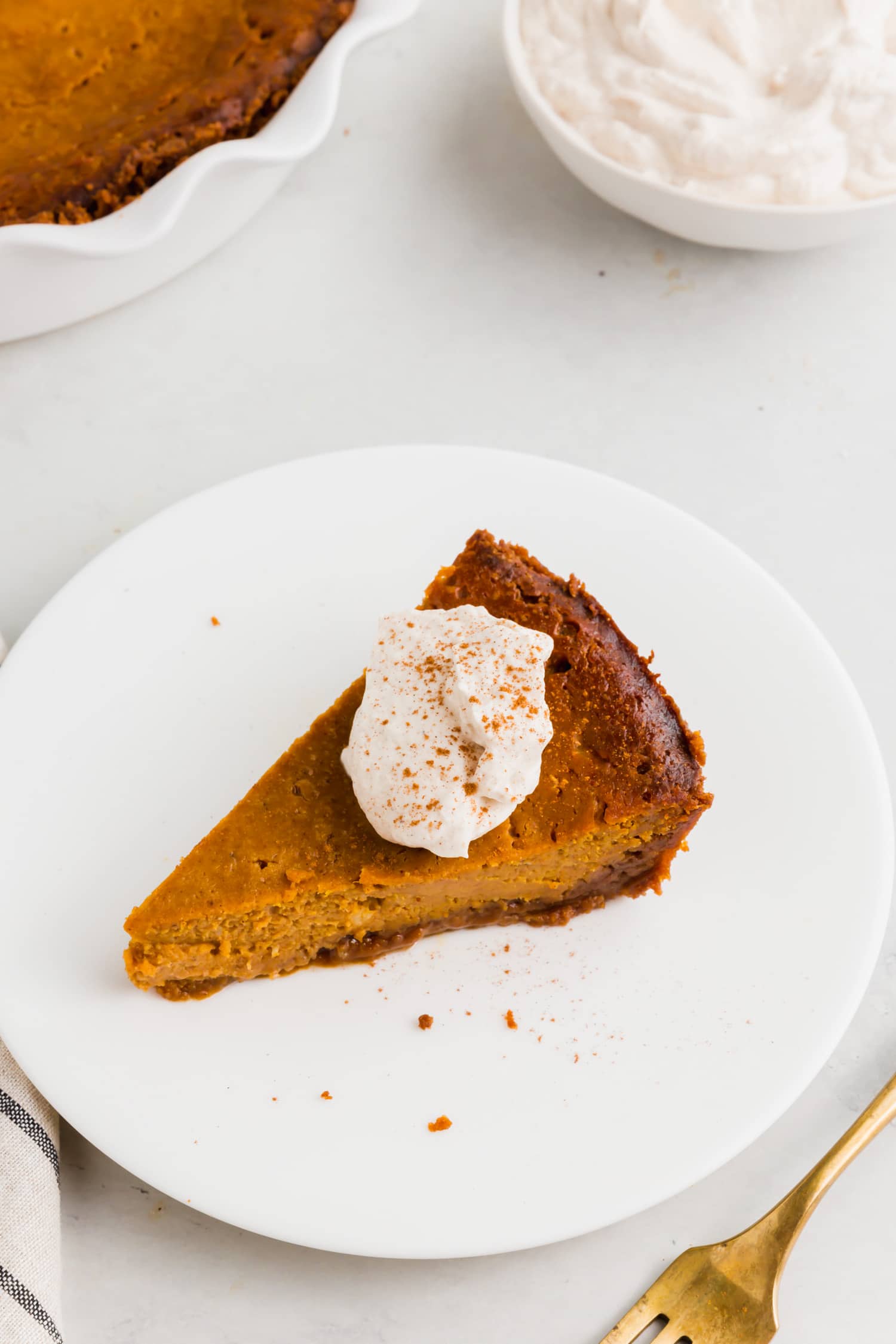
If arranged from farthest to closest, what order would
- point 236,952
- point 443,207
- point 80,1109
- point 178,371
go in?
point 443,207, point 178,371, point 236,952, point 80,1109

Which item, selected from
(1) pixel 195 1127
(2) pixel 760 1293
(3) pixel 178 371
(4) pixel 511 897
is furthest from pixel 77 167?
(2) pixel 760 1293

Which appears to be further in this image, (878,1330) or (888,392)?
(888,392)

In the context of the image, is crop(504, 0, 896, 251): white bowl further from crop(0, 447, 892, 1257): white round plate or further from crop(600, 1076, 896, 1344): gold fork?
crop(600, 1076, 896, 1344): gold fork

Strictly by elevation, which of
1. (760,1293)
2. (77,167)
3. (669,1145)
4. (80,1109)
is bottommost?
(760,1293)

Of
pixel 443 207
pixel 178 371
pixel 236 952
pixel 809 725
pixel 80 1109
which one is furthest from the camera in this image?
Result: pixel 443 207

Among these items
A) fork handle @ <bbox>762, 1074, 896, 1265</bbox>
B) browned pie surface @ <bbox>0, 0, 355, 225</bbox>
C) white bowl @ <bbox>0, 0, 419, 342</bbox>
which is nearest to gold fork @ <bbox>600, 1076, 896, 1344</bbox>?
fork handle @ <bbox>762, 1074, 896, 1265</bbox>

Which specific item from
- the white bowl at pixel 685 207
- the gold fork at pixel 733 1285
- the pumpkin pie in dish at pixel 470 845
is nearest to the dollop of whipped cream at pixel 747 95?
the white bowl at pixel 685 207

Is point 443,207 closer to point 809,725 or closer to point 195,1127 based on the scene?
point 809,725
